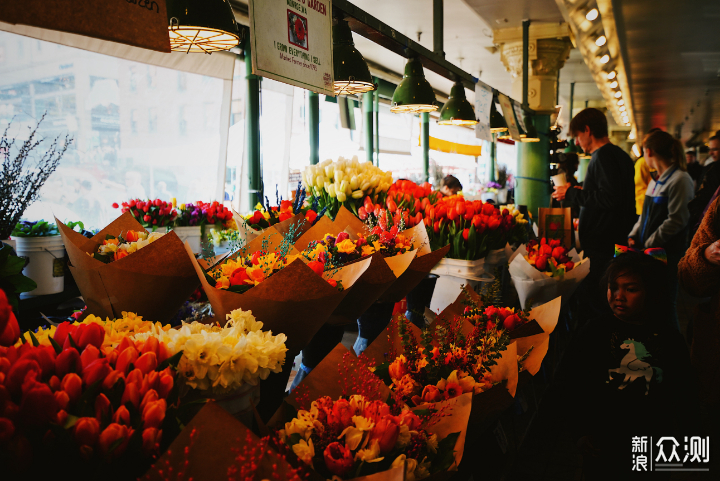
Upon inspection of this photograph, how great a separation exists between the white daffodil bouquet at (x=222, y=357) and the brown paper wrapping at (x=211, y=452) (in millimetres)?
127

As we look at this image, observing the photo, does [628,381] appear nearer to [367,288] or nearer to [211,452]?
[367,288]

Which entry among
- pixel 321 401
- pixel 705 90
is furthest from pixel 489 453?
pixel 705 90

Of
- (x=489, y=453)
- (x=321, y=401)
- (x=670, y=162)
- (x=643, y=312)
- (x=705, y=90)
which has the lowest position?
(x=489, y=453)

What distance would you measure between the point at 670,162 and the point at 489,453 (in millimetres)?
2807

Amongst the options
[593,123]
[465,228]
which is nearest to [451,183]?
[593,123]

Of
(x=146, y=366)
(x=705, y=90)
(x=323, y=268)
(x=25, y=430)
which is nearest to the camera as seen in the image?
(x=25, y=430)

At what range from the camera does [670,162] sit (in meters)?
3.13

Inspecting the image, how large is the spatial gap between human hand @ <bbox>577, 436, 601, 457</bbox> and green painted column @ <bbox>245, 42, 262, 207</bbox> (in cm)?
438

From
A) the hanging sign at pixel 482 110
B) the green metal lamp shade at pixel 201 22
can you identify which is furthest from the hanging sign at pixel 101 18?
the hanging sign at pixel 482 110

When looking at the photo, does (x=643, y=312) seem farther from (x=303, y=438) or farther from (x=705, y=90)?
(x=705, y=90)

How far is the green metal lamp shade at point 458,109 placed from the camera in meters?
3.20

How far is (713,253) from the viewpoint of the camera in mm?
1857

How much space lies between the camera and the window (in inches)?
144

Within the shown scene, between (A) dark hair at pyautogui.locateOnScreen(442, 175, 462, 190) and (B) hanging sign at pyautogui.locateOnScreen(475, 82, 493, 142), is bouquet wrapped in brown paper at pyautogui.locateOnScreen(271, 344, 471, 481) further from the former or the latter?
(A) dark hair at pyautogui.locateOnScreen(442, 175, 462, 190)
